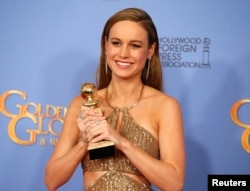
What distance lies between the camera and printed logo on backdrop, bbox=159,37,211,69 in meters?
2.07

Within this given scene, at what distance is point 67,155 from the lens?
1411 millimetres

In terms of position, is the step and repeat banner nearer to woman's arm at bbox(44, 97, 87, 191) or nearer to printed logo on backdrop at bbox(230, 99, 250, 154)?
printed logo on backdrop at bbox(230, 99, 250, 154)

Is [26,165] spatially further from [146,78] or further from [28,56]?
[146,78]

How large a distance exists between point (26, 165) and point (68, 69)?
485 millimetres

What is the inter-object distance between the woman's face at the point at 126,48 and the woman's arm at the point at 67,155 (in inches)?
8.3

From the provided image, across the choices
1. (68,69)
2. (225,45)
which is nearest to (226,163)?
(225,45)

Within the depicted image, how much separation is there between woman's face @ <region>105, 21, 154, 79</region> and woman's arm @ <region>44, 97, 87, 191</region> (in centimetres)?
21

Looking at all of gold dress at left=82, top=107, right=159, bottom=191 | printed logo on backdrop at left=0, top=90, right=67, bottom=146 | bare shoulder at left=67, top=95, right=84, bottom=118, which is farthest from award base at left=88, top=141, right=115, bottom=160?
printed logo on backdrop at left=0, top=90, right=67, bottom=146

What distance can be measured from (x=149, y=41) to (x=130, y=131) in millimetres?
316

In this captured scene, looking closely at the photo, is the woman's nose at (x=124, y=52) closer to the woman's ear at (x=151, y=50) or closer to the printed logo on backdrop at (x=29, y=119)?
the woman's ear at (x=151, y=50)

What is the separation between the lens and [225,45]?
209 cm

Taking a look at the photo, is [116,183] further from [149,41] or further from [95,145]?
[149,41]

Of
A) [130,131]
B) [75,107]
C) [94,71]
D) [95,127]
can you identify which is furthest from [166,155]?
[94,71]

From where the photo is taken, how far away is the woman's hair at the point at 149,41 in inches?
58.7
